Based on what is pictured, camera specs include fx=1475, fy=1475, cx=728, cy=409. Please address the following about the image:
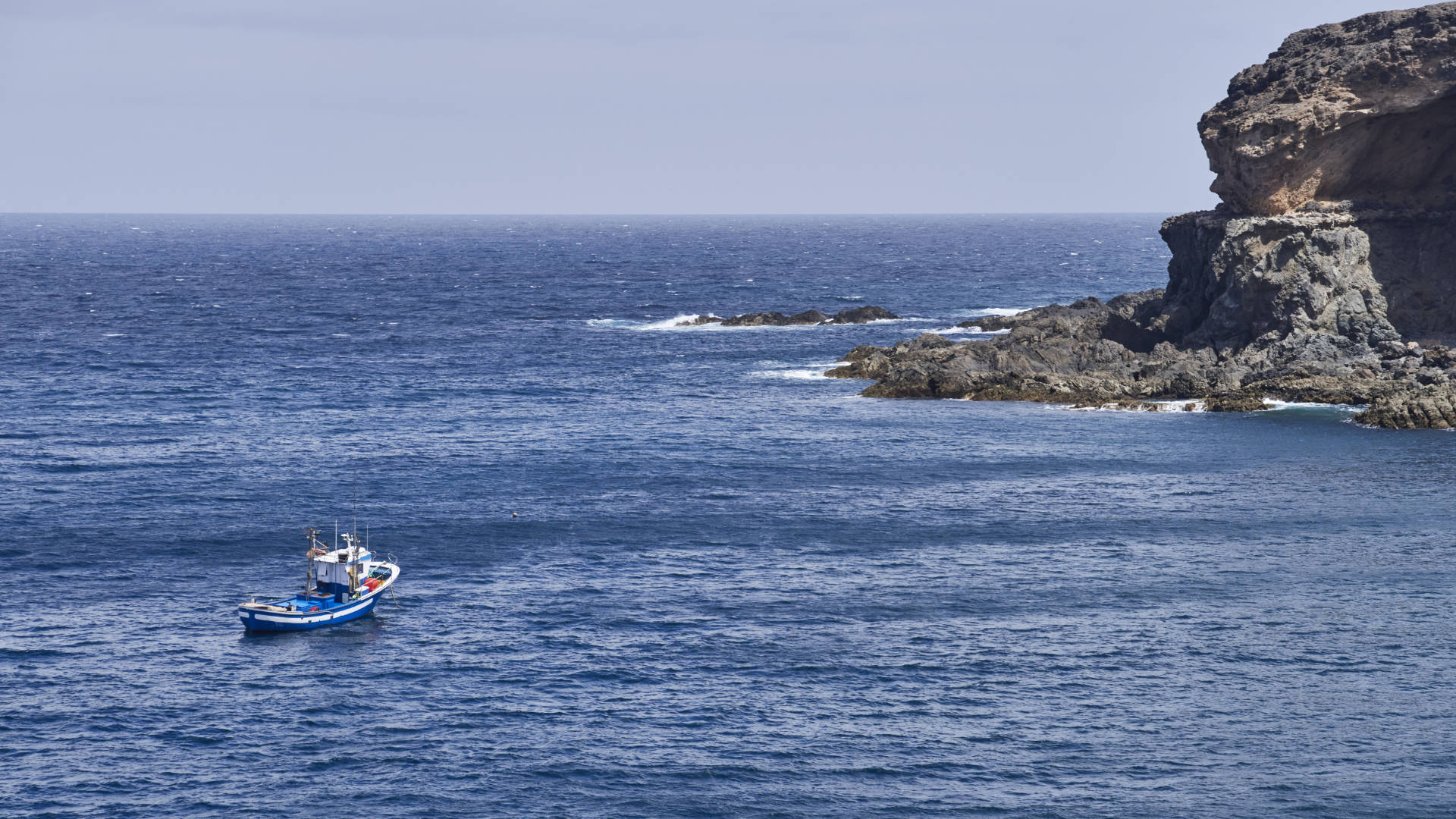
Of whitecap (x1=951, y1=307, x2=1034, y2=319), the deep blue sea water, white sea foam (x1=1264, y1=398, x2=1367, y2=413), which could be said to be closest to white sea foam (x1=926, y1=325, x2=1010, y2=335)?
whitecap (x1=951, y1=307, x2=1034, y2=319)

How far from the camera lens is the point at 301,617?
58.3m

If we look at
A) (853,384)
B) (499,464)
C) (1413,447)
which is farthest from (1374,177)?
(499,464)

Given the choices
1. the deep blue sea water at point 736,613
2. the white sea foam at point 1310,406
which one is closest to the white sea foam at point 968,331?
the deep blue sea water at point 736,613

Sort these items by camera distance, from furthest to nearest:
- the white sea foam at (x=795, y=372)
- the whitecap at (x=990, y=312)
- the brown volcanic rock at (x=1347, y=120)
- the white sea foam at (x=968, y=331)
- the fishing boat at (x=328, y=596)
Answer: the whitecap at (x=990, y=312) < the white sea foam at (x=968, y=331) < the white sea foam at (x=795, y=372) < the brown volcanic rock at (x=1347, y=120) < the fishing boat at (x=328, y=596)

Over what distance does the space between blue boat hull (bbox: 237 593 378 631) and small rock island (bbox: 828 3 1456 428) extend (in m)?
56.9

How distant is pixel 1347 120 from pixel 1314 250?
29.6 feet

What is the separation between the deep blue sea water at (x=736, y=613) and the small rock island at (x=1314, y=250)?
5176 millimetres

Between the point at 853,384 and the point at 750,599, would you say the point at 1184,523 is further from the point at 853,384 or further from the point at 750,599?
the point at 853,384

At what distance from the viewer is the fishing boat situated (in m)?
57.8

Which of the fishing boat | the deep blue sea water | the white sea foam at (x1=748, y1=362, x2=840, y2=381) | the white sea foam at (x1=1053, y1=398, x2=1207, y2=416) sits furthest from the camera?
the white sea foam at (x1=748, y1=362, x2=840, y2=381)

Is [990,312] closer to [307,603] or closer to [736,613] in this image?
[736,613]

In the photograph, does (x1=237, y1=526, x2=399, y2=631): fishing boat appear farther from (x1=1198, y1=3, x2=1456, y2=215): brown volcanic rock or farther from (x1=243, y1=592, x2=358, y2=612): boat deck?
(x1=1198, y1=3, x2=1456, y2=215): brown volcanic rock

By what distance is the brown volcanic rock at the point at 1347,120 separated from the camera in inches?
3917

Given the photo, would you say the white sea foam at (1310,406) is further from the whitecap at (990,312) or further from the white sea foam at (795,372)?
the whitecap at (990,312)
